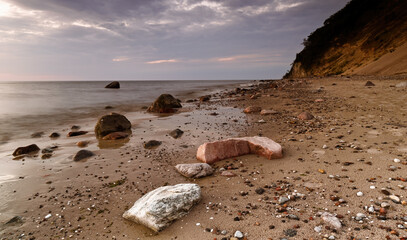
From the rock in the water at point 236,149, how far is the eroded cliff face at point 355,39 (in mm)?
21378

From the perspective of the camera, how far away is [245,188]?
4.04 m

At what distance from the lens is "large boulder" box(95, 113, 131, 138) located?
8524 mm

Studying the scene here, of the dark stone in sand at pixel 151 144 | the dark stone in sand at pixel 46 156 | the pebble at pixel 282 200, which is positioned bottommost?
the dark stone in sand at pixel 46 156

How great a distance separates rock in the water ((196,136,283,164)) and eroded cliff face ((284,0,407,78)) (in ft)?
70.1

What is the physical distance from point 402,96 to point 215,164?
1023 cm

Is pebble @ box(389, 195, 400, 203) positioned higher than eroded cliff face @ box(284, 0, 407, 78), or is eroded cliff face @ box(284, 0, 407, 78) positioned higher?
eroded cliff face @ box(284, 0, 407, 78)

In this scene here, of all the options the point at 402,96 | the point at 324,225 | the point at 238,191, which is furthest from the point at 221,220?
the point at 402,96

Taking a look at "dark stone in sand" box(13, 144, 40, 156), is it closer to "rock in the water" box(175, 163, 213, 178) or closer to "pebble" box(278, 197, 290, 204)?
"rock in the water" box(175, 163, 213, 178)

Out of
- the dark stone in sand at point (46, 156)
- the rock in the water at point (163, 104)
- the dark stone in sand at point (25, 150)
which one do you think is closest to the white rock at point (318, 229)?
the dark stone in sand at point (46, 156)

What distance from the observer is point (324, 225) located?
288 cm

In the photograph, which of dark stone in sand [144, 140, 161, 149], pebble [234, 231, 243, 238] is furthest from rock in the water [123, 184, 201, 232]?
dark stone in sand [144, 140, 161, 149]

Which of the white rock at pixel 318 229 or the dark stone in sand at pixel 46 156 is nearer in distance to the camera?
the white rock at pixel 318 229

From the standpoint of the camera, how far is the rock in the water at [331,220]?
2824 mm

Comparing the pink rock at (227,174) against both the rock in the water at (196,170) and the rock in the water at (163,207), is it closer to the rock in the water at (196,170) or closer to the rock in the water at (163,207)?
the rock in the water at (196,170)
